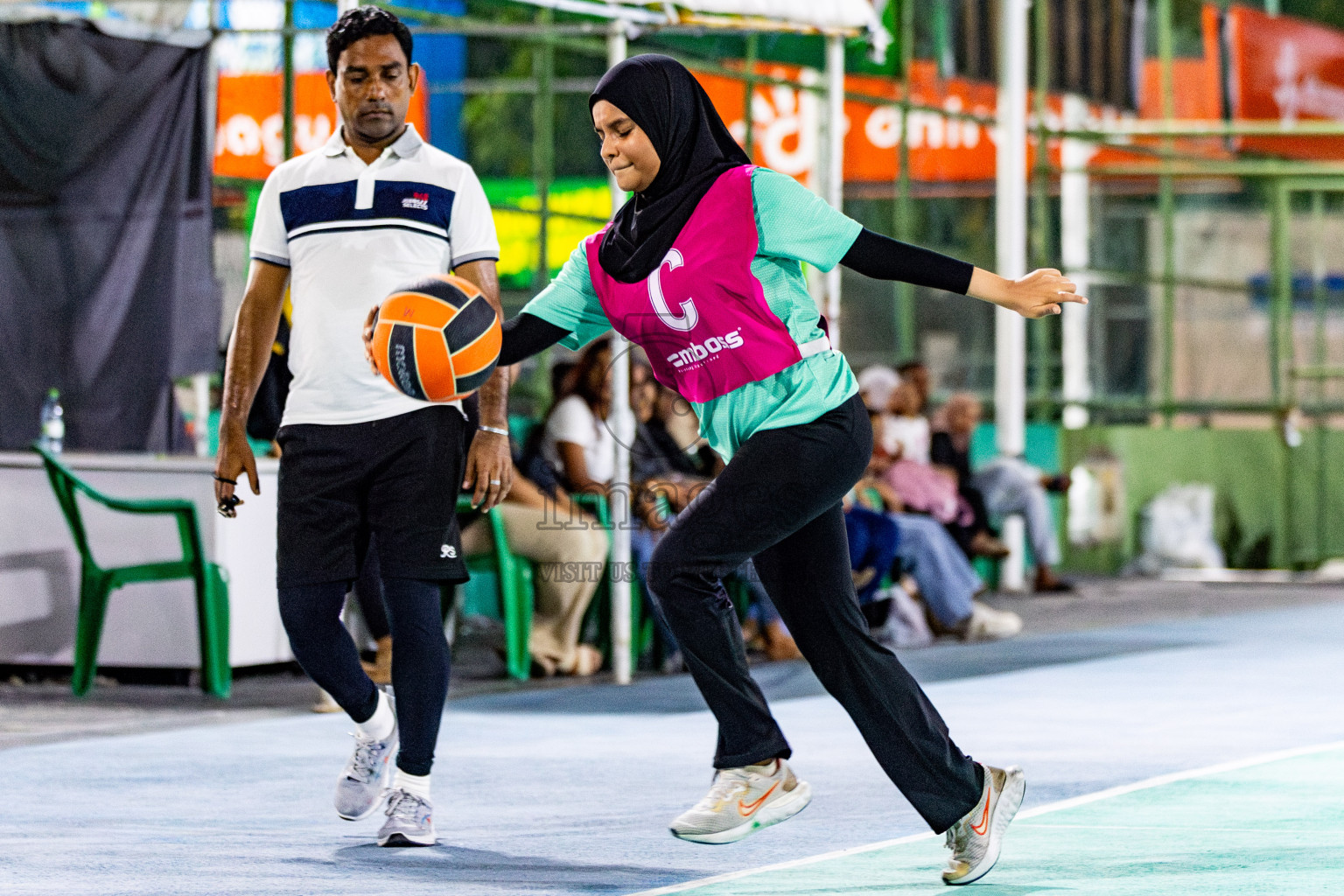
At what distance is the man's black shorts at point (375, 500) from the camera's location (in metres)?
5.39

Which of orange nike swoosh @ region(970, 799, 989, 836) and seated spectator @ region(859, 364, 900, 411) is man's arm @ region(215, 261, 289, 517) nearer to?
orange nike swoosh @ region(970, 799, 989, 836)

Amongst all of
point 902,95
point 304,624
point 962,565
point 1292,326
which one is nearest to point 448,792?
point 304,624

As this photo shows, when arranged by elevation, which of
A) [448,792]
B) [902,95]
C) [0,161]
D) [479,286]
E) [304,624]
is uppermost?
[902,95]

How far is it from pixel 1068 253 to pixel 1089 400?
1.37m

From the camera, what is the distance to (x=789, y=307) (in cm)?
481

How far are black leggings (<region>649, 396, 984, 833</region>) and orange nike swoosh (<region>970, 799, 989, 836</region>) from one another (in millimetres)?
52

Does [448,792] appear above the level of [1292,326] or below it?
below

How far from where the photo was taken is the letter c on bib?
15.6 ft

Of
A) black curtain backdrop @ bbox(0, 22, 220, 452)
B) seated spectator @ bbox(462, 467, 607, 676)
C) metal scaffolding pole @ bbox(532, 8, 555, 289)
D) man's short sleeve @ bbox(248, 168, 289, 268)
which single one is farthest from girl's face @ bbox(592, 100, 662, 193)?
metal scaffolding pole @ bbox(532, 8, 555, 289)

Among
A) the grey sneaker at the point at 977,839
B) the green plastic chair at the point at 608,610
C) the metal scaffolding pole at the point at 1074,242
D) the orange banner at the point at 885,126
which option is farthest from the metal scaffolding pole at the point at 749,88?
the grey sneaker at the point at 977,839

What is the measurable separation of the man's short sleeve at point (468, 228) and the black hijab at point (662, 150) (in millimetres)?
769

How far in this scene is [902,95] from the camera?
59.4 ft

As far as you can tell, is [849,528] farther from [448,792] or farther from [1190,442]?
[1190,442]

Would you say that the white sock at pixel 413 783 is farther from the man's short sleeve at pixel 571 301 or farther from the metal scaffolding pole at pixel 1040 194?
the metal scaffolding pole at pixel 1040 194
